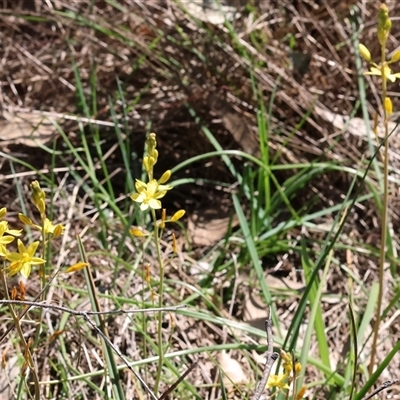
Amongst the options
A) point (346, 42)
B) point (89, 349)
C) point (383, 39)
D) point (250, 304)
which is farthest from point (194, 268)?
point (346, 42)

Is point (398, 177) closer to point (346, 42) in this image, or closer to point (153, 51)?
point (346, 42)

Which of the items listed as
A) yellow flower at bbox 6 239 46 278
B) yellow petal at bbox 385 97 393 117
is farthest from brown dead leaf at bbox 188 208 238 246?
yellow flower at bbox 6 239 46 278

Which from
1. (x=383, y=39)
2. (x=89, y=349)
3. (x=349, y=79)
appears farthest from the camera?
(x=349, y=79)

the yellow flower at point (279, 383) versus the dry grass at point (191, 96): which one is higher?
the yellow flower at point (279, 383)

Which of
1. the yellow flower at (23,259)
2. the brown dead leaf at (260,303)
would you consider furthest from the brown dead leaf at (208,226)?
the yellow flower at (23,259)

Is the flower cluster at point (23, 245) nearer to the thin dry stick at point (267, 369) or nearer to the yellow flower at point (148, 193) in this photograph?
the yellow flower at point (148, 193)

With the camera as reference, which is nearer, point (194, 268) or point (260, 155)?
point (194, 268)

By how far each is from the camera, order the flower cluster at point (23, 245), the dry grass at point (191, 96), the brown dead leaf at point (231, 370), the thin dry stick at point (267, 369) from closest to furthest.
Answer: the thin dry stick at point (267, 369)
the flower cluster at point (23, 245)
the brown dead leaf at point (231, 370)
the dry grass at point (191, 96)
